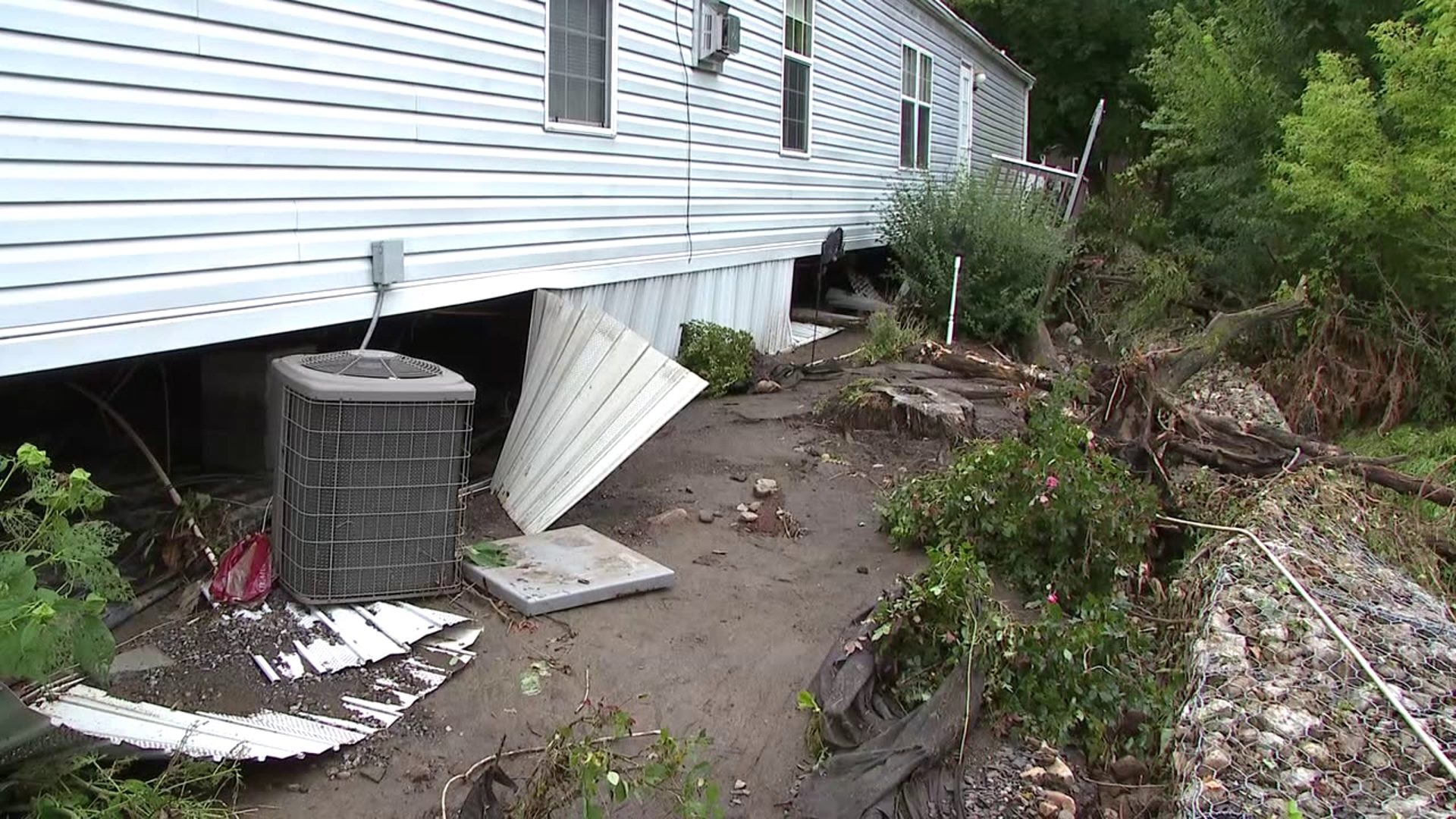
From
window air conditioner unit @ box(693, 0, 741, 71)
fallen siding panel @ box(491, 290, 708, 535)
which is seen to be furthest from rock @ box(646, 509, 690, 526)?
window air conditioner unit @ box(693, 0, 741, 71)

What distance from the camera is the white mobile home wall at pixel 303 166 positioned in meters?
3.74

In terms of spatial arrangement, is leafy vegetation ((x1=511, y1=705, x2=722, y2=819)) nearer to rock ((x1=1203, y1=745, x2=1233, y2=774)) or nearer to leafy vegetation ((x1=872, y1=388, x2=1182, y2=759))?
leafy vegetation ((x1=872, y1=388, x2=1182, y2=759))

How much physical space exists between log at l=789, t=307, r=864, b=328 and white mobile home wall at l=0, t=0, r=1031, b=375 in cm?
397

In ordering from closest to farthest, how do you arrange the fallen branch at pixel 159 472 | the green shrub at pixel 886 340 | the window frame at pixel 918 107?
the fallen branch at pixel 159 472 < the green shrub at pixel 886 340 < the window frame at pixel 918 107

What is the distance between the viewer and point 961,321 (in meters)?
12.4

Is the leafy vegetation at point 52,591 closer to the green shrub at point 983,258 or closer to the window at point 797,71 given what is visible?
the window at point 797,71

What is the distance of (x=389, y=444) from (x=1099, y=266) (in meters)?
13.3

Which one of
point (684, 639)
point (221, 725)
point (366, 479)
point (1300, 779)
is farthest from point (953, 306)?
point (221, 725)

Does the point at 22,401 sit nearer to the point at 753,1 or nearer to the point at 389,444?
the point at 389,444

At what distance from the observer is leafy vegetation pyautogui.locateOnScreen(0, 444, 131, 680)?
2578 mm

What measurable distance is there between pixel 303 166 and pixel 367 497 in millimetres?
1590

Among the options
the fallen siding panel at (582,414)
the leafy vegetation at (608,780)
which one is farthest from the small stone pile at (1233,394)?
the leafy vegetation at (608,780)

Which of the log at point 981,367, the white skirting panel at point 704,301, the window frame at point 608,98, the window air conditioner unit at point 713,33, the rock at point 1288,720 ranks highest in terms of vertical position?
the window air conditioner unit at point 713,33

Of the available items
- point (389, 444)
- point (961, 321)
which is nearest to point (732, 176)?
point (961, 321)
